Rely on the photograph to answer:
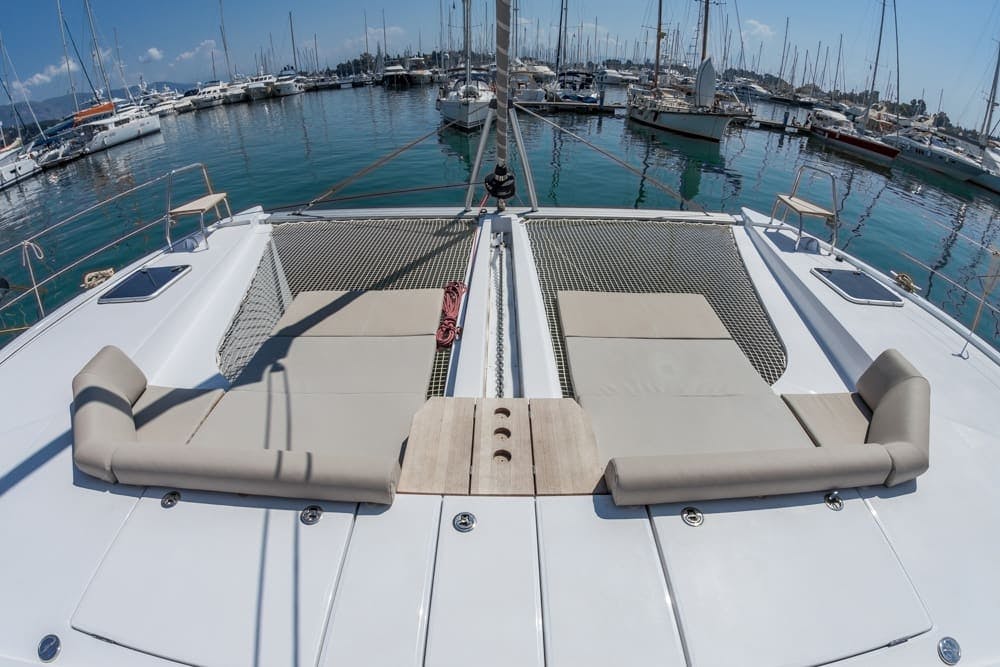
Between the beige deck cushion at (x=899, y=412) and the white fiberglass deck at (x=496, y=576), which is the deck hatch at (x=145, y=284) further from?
the beige deck cushion at (x=899, y=412)

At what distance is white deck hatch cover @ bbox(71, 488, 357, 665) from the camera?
172 centimetres

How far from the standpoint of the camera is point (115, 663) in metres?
1.69

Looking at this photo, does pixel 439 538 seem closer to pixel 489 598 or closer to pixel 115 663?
pixel 489 598

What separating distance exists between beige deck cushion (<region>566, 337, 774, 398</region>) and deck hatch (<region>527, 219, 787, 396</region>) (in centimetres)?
15

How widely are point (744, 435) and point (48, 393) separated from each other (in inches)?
173

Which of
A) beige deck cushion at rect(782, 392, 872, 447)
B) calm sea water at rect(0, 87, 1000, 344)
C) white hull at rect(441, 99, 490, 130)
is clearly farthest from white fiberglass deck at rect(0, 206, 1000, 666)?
white hull at rect(441, 99, 490, 130)

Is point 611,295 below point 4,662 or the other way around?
the other way around

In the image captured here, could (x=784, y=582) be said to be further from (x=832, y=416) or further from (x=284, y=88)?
(x=284, y=88)

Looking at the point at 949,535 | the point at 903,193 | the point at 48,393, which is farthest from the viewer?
the point at 903,193

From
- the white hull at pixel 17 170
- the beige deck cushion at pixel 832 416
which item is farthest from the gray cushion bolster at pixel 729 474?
the white hull at pixel 17 170

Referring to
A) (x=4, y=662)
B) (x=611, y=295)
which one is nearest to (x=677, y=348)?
(x=611, y=295)

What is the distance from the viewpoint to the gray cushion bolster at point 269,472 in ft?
6.80

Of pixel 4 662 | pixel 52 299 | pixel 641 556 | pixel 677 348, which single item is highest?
pixel 677 348

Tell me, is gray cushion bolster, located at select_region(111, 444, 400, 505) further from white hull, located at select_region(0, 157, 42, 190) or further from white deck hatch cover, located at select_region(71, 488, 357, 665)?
white hull, located at select_region(0, 157, 42, 190)
